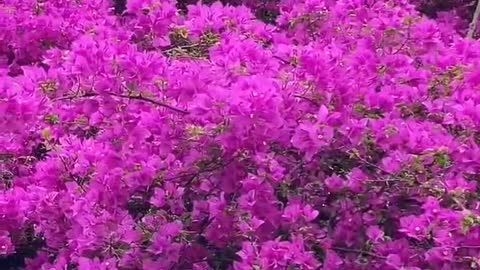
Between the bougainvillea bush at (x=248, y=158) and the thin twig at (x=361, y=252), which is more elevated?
the bougainvillea bush at (x=248, y=158)

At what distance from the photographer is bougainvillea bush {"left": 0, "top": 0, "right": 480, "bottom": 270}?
2029 mm

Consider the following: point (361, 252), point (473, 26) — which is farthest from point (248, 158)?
point (473, 26)

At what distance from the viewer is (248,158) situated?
2.05 meters

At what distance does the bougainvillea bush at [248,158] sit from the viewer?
2.03m

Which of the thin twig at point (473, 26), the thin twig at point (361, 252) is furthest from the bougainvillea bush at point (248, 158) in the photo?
the thin twig at point (473, 26)

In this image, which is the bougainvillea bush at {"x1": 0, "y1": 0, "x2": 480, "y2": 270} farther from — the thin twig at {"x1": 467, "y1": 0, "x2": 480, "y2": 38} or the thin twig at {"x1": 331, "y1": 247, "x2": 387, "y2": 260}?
the thin twig at {"x1": 467, "y1": 0, "x2": 480, "y2": 38}

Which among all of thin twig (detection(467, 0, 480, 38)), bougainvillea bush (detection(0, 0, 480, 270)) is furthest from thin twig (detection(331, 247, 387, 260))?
thin twig (detection(467, 0, 480, 38))

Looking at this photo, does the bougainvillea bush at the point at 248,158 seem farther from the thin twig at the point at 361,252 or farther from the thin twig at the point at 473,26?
the thin twig at the point at 473,26

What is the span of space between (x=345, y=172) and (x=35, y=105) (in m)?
0.77

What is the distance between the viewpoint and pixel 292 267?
2064 millimetres

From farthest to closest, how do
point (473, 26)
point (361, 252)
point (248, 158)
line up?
point (473, 26) → point (361, 252) → point (248, 158)

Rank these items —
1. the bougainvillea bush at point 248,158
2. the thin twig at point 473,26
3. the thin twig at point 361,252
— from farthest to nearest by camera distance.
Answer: the thin twig at point 473,26 < the thin twig at point 361,252 < the bougainvillea bush at point 248,158

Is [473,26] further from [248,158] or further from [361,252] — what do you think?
[248,158]

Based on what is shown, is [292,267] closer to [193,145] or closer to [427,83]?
[193,145]
